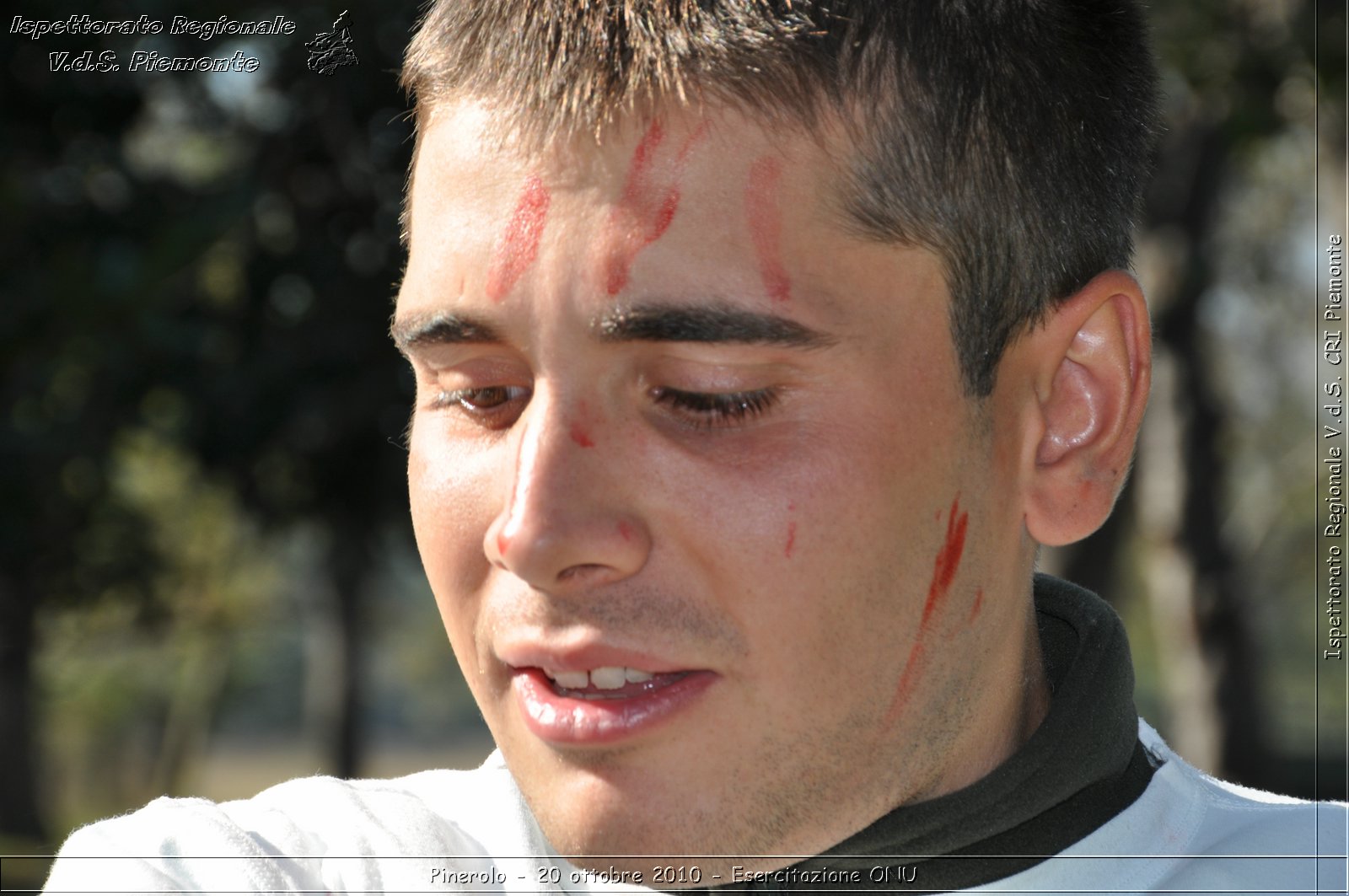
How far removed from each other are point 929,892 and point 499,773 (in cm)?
74

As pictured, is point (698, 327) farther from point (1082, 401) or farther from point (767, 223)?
point (1082, 401)

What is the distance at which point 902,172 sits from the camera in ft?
6.93

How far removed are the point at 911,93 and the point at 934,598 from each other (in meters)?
0.74

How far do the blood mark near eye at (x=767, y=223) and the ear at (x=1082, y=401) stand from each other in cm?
48

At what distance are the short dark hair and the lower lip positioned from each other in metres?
0.63

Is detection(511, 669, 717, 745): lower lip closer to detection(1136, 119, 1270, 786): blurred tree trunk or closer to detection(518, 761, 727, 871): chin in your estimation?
detection(518, 761, 727, 871): chin

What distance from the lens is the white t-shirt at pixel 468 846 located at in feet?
7.32

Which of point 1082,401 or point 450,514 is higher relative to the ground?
point 1082,401

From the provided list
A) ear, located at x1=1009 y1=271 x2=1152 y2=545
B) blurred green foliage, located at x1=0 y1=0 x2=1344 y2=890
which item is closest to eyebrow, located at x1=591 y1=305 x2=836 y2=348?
ear, located at x1=1009 y1=271 x2=1152 y2=545

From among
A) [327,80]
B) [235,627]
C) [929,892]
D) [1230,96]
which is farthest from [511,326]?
[235,627]

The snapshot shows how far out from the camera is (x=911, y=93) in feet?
7.09

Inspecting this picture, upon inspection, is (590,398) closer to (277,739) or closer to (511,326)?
(511,326)

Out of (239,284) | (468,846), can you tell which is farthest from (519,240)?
(239,284)

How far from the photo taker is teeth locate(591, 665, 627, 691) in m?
1.97
